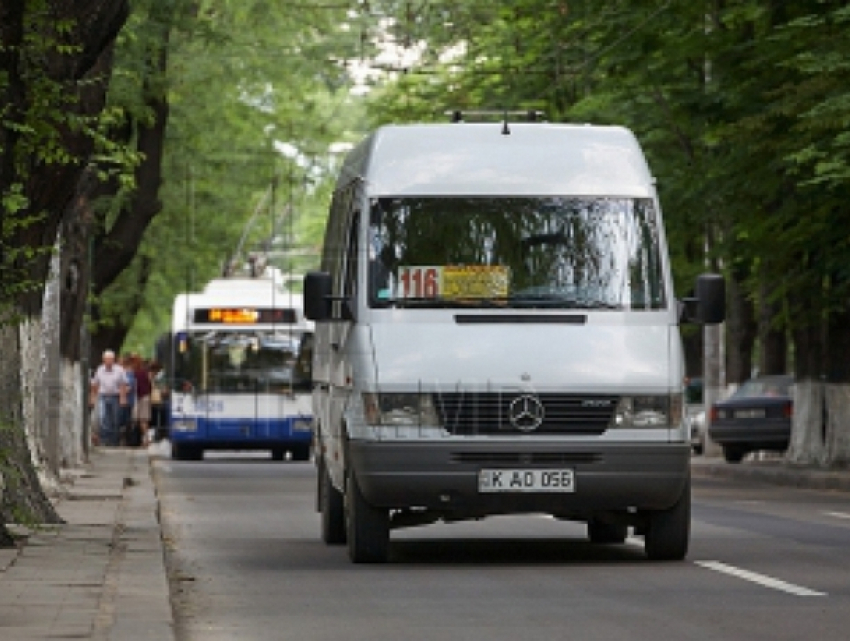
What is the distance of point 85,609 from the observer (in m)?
13.0

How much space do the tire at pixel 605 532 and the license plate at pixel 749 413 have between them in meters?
26.2

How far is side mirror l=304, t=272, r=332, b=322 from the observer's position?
1780 centimetres

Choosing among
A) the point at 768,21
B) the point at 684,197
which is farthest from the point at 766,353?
the point at 768,21

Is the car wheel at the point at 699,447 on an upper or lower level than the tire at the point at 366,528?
upper

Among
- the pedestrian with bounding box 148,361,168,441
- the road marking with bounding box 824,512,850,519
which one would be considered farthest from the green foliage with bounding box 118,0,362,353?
the road marking with bounding box 824,512,850,519

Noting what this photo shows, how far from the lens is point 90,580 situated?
49.0ft

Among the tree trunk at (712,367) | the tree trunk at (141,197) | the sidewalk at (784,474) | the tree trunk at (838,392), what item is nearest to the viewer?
the sidewalk at (784,474)

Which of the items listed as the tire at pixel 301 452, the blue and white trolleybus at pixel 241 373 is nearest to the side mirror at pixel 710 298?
the blue and white trolleybus at pixel 241 373

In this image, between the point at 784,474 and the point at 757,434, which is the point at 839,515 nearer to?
the point at 784,474

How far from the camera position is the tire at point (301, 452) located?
4903cm

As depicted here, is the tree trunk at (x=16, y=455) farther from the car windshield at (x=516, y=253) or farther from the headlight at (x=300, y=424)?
the headlight at (x=300, y=424)

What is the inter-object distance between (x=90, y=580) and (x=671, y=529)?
4138 millimetres

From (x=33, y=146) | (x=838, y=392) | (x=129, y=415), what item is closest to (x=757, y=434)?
(x=838, y=392)

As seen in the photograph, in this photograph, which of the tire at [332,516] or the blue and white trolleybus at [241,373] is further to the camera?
the blue and white trolleybus at [241,373]
